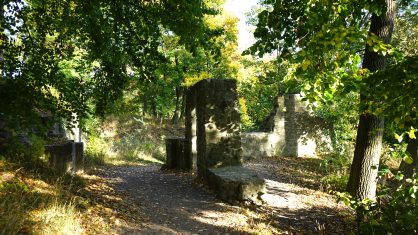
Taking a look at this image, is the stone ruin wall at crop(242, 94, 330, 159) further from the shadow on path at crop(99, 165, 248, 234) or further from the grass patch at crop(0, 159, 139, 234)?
the grass patch at crop(0, 159, 139, 234)

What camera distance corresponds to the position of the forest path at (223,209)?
587 centimetres

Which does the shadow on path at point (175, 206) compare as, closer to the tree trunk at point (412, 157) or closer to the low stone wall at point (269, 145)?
the low stone wall at point (269, 145)

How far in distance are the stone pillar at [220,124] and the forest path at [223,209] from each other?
37.2 inches

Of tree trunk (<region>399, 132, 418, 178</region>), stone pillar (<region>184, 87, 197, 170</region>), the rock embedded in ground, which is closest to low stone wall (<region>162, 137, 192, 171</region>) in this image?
stone pillar (<region>184, 87, 197, 170</region>)

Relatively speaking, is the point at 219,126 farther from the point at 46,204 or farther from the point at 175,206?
the point at 46,204

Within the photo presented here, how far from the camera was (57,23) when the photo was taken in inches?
239

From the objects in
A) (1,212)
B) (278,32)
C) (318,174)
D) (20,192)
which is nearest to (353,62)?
(278,32)

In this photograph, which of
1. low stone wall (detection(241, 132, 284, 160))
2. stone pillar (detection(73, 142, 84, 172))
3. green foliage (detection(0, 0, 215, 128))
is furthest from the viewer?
low stone wall (detection(241, 132, 284, 160))

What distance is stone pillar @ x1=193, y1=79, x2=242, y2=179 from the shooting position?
8594mm

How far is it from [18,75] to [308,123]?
12.8 meters

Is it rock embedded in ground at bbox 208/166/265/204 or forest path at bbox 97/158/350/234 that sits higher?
rock embedded in ground at bbox 208/166/265/204

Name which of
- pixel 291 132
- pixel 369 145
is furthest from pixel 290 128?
pixel 369 145

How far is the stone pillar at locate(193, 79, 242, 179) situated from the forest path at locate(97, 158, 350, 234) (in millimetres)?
945

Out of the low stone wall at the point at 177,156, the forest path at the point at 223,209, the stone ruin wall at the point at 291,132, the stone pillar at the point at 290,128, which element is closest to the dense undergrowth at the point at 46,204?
the forest path at the point at 223,209
